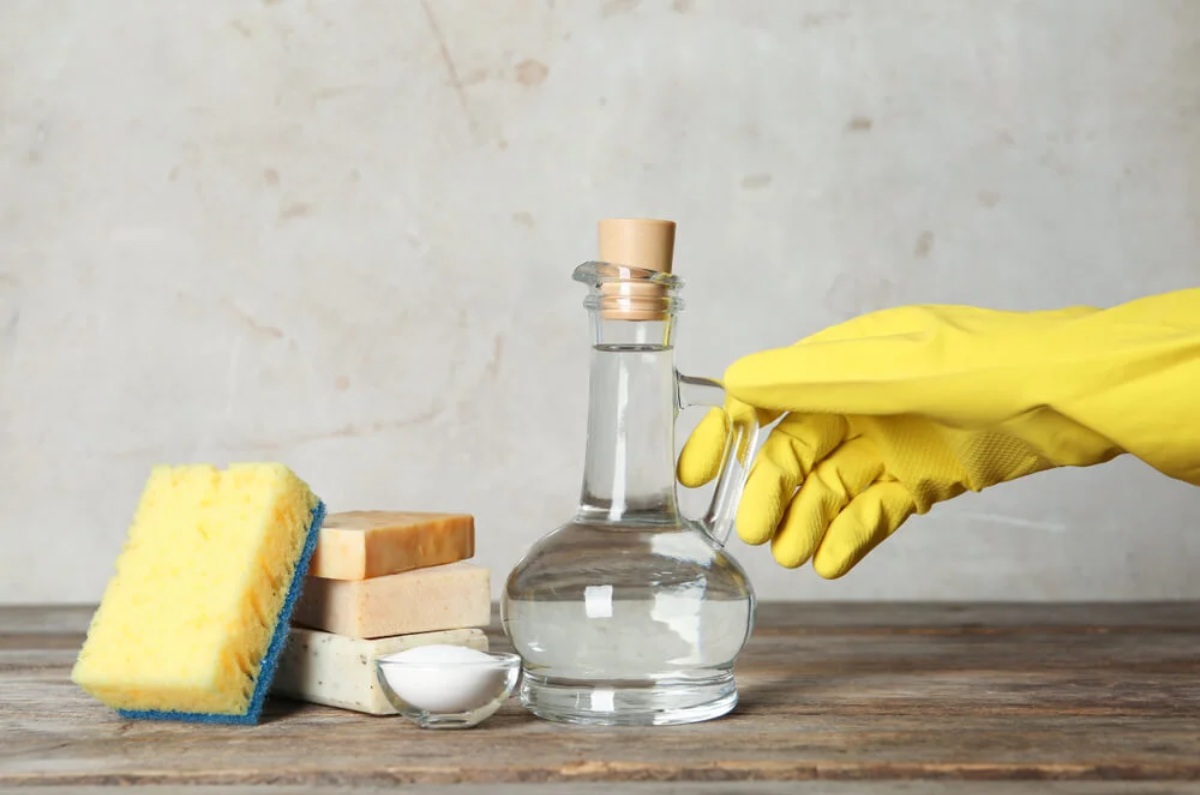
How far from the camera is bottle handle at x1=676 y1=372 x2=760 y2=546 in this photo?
2.51 ft

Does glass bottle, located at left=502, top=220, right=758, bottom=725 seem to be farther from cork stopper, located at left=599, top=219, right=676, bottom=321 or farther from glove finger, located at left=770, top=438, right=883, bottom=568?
glove finger, located at left=770, top=438, right=883, bottom=568

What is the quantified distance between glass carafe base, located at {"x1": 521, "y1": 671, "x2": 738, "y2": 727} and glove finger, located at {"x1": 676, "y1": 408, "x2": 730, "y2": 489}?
0.48ft

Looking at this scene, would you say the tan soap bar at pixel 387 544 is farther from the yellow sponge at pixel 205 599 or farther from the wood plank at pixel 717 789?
the wood plank at pixel 717 789

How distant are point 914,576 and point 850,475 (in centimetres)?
78

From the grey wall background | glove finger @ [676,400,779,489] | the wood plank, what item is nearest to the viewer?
the wood plank

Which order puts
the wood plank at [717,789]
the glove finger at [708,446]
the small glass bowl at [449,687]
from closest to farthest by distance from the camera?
1. the wood plank at [717,789]
2. the small glass bowl at [449,687]
3. the glove finger at [708,446]

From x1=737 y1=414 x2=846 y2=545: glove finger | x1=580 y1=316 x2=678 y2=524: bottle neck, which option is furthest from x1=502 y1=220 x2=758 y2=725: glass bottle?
x1=737 y1=414 x2=846 y2=545: glove finger

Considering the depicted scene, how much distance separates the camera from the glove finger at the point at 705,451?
2.74ft

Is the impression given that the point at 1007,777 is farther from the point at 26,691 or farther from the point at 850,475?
the point at 26,691

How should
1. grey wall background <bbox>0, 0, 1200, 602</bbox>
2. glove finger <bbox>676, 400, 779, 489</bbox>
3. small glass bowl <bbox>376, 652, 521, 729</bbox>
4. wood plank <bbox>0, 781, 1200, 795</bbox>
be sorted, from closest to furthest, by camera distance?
wood plank <bbox>0, 781, 1200, 795</bbox>, small glass bowl <bbox>376, 652, 521, 729</bbox>, glove finger <bbox>676, 400, 779, 489</bbox>, grey wall background <bbox>0, 0, 1200, 602</bbox>

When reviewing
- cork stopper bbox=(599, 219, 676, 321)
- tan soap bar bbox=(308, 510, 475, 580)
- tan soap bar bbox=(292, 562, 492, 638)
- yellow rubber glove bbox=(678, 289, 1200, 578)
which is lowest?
tan soap bar bbox=(292, 562, 492, 638)

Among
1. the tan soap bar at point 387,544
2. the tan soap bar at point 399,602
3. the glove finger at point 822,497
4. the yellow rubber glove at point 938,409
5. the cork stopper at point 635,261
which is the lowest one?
the tan soap bar at point 399,602

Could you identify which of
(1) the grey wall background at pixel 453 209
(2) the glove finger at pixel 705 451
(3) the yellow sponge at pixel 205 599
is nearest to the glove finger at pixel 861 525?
(2) the glove finger at pixel 705 451

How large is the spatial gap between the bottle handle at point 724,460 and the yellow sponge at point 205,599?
0.81ft
